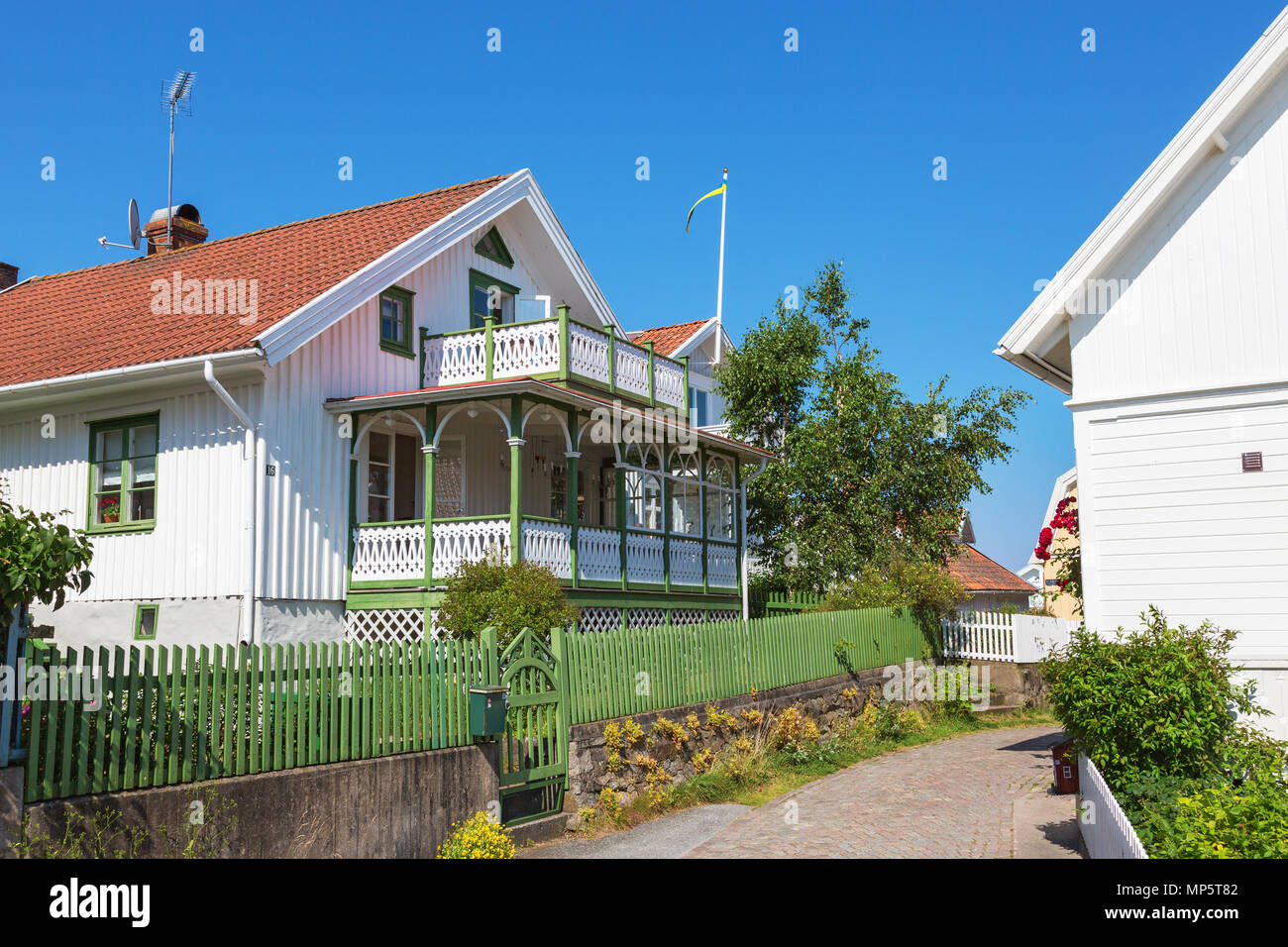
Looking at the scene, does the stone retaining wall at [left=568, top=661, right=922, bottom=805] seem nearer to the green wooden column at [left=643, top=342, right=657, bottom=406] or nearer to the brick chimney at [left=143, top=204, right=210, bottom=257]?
the green wooden column at [left=643, top=342, right=657, bottom=406]

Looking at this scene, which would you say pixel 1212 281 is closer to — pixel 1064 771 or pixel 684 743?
pixel 1064 771

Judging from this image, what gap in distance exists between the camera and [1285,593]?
10.9 m

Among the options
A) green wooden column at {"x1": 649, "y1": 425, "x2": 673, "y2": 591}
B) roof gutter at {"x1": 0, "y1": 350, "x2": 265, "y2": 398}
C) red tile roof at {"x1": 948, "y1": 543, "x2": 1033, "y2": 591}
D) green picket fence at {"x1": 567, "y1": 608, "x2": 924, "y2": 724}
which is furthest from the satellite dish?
red tile roof at {"x1": 948, "y1": 543, "x2": 1033, "y2": 591}

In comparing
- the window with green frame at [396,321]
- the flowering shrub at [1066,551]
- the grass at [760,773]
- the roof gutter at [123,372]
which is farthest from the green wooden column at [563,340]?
the flowering shrub at [1066,551]

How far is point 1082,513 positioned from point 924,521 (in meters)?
14.1

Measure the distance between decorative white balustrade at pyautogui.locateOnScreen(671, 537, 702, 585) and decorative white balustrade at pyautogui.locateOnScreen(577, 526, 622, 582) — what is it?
1.91 metres

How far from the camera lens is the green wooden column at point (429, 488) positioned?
54.6 ft

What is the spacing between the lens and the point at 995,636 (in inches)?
895

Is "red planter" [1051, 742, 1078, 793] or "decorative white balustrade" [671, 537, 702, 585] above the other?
"decorative white balustrade" [671, 537, 702, 585]

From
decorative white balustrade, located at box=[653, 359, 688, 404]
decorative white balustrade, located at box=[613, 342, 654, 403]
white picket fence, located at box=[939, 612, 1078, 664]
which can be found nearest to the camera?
decorative white balustrade, located at box=[613, 342, 654, 403]

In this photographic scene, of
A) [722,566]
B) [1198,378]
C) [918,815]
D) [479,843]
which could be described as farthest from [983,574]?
[479,843]

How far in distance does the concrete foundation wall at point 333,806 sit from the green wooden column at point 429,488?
6.01 m

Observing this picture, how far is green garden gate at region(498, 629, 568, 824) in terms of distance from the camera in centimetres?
1125

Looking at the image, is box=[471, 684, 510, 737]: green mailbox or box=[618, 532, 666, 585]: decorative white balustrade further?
box=[618, 532, 666, 585]: decorative white balustrade
